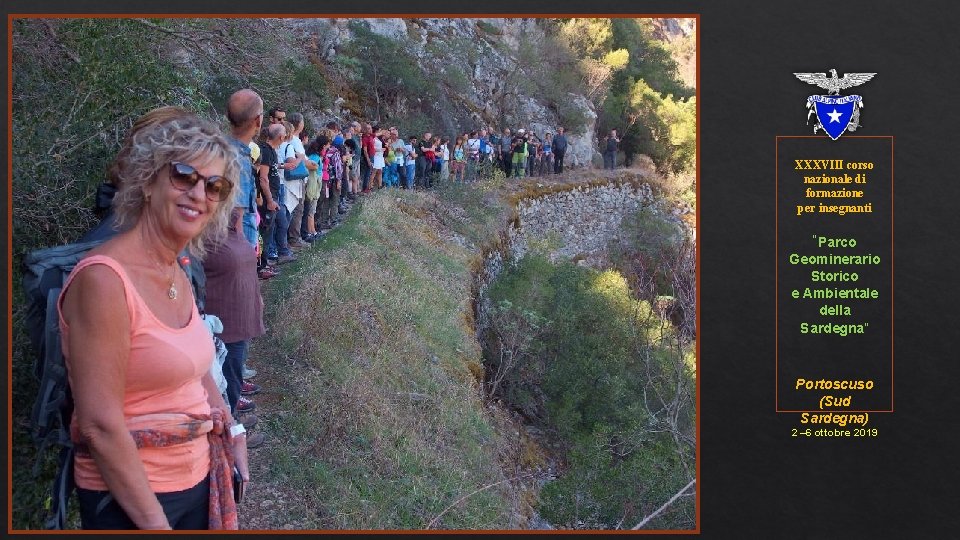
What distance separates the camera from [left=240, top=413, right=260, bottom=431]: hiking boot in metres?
4.81

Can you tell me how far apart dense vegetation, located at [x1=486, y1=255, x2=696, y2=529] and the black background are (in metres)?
2.89

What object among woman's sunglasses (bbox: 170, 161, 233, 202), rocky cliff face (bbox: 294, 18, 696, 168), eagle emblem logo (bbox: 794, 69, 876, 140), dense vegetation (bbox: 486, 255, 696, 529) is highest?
rocky cliff face (bbox: 294, 18, 696, 168)

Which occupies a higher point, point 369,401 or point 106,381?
point 106,381

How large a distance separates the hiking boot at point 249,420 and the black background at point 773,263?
215 centimetres

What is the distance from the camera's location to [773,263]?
4.08 metres

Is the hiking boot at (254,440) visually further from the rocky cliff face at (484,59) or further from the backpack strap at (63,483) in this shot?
the rocky cliff face at (484,59)

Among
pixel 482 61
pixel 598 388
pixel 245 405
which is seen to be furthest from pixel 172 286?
pixel 482 61

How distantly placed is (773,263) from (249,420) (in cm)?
285

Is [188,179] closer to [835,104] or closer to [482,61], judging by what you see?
[835,104]

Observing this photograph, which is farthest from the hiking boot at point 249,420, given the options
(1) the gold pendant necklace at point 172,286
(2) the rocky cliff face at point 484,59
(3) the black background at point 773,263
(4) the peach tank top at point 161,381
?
(2) the rocky cliff face at point 484,59

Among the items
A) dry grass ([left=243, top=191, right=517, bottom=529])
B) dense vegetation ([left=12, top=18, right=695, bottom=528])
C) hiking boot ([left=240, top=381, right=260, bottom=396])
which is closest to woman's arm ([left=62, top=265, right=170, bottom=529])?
dense vegetation ([left=12, top=18, right=695, bottom=528])

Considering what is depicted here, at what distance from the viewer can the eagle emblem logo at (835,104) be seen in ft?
13.1

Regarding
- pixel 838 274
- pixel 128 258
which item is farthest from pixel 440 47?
pixel 128 258

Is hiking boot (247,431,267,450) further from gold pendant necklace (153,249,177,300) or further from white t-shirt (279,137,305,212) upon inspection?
white t-shirt (279,137,305,212)
